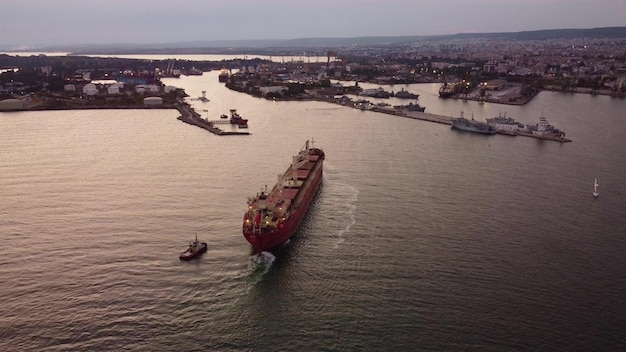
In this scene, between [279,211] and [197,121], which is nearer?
[279,211]

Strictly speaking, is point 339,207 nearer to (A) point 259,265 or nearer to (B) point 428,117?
(A) point 259,265

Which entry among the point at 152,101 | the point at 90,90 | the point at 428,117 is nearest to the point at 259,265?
the point at 428,117

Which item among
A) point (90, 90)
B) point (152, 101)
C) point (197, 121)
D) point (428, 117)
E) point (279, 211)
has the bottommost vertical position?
point (279, 211)

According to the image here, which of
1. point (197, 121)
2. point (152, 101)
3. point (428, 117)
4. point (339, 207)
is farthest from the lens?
point (152, 101)

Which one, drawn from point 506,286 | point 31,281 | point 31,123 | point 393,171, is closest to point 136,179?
point 31,281

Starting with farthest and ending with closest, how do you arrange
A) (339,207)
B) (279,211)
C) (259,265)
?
1. (339,207)
2. (279,211)
3. (259,265)

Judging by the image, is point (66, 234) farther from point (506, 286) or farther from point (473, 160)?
point (473, 160)

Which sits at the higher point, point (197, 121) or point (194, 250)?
point (197, 121)

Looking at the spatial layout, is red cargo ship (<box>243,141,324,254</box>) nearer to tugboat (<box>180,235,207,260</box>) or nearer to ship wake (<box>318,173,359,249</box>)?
ship wake (<box>318,173,359,249</box>)
